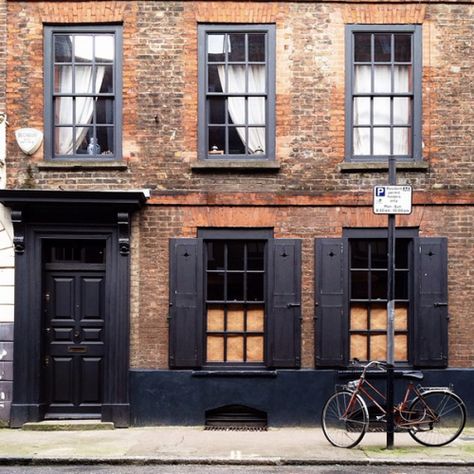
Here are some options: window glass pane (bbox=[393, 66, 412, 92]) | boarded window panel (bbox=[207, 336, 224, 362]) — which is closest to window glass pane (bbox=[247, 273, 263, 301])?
boarded window panel (bbox=[207, 336, 224, 362])

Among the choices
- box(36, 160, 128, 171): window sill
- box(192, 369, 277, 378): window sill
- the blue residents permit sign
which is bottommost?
box(192, 369, 277, 378): window sill

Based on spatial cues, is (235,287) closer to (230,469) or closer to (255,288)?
(255,288)

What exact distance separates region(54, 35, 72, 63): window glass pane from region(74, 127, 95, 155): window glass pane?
108 centimetres

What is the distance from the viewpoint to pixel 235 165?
12219 millimetres

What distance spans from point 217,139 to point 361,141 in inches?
87.3

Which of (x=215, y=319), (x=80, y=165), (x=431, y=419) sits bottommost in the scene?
(x=431, y=419)

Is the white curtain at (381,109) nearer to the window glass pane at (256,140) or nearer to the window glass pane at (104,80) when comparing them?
the window glass pane at (256,140)

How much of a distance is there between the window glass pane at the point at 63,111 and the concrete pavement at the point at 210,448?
15.3 feet

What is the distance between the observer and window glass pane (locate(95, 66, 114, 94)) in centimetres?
1242

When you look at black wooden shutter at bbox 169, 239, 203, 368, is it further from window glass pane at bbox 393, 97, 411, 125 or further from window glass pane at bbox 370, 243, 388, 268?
window glass pane at bbox 393, 97, 411, 125

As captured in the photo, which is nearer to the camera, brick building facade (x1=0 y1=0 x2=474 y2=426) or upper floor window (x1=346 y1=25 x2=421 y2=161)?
brick building facade (x1=0 y1=0 x2=474 y2=426)

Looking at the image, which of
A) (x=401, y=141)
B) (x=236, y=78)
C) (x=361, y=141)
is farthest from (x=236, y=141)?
(x=401, y=141)

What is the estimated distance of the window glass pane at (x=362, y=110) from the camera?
12.4 m

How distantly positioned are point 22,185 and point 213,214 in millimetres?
2916
